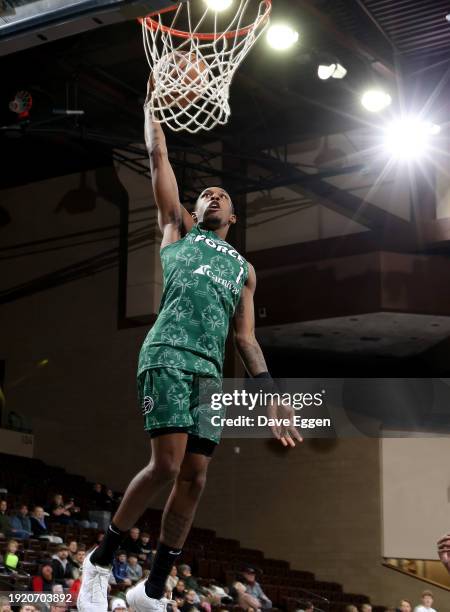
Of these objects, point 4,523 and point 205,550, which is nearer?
point 4,523

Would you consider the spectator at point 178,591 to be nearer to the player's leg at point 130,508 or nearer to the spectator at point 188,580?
the spectator at point 188,580

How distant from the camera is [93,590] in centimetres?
444

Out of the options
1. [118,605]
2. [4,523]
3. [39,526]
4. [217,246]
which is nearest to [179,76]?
[217,246]

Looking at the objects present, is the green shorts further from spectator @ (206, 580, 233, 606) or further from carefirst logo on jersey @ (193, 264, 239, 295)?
spectator @ (206, 580, 233, 606)

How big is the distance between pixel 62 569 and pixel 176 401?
32.9ft

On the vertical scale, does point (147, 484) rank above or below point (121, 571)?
above

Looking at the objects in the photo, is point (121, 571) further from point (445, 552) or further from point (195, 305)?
point (445, 552)

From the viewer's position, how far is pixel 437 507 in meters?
20.6

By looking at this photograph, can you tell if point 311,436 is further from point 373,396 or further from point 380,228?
point 380,228

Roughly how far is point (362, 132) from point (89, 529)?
31.0ft

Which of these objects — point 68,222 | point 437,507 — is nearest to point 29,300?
point 68,222

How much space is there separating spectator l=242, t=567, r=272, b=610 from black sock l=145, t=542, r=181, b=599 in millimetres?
12501

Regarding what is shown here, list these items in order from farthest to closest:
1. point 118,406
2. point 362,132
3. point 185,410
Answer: point 118,406, point 362,132, point 185,410

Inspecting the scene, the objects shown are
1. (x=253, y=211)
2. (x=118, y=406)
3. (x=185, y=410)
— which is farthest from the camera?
(x=118, y=406)
